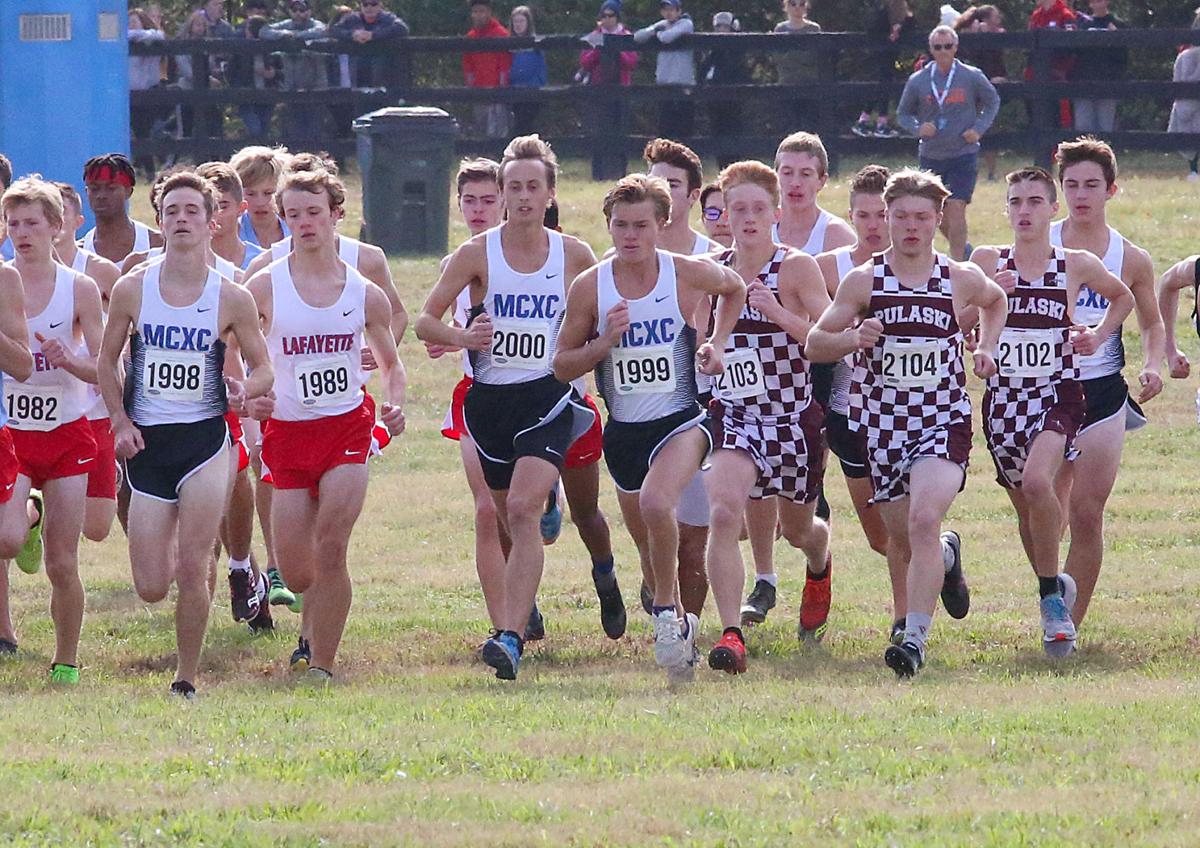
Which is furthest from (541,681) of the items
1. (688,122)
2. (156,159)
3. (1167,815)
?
(156,159)

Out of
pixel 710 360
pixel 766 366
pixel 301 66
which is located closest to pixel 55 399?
pixel 710 360

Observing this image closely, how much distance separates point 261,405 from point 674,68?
17.1m

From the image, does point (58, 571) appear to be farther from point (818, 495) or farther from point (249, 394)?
point (818, 495)

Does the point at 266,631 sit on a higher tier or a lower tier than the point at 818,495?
lower

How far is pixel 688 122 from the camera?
2502cm

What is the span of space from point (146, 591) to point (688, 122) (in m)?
17.3

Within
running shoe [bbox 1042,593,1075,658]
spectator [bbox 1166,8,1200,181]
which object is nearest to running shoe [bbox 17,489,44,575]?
running shoe [bbox 1042,593,1075,658]

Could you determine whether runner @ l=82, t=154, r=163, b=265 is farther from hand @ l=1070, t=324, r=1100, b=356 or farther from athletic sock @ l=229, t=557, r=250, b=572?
hand @ l=1070, t=324, r=1100, b=356

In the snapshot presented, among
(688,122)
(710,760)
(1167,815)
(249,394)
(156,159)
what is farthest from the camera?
(156,159)

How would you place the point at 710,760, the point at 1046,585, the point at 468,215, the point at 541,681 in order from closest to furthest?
1. the point at 710,760
2. the point at 541,681
3. the point at 1046,585
4. the point at 468,215

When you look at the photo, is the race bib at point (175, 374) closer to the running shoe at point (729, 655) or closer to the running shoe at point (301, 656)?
the running shoe at point (301, 656)

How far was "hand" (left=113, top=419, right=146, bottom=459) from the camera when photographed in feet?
26.9

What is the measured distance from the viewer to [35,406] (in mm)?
9188

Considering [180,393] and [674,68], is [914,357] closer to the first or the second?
[180,393]
